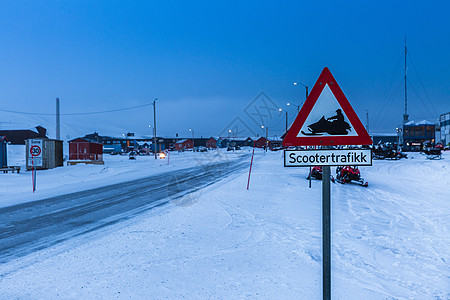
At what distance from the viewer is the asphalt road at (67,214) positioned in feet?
18.6

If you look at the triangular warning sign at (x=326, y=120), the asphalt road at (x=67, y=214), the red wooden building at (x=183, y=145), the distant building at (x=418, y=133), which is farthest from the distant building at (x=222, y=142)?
the triangular warning sign at (x=326, y=120)

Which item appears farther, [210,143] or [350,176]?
[210,143]

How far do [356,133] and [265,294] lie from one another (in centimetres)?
226

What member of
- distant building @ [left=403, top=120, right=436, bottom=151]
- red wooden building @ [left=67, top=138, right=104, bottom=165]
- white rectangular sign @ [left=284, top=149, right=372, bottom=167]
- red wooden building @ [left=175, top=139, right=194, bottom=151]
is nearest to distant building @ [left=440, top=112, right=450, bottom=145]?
distant building @ [left=403, top=120, right=436, bottom=151]

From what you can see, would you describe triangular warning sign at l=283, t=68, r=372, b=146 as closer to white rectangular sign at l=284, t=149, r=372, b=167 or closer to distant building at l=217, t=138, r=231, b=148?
white rectangular sign at l=284, t=149, r=372, b=167

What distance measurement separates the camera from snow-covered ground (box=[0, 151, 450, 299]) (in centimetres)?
365

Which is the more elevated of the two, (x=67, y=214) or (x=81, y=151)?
(x=81, y=151)

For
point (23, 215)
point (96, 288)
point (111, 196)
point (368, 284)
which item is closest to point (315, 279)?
point (368, 284)

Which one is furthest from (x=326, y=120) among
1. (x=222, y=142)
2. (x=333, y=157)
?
(x=222, y=142)

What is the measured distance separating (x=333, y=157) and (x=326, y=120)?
394mm

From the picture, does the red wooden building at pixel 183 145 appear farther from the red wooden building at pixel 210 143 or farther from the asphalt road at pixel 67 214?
the asphalt road at pixel 67 214

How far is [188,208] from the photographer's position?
8461 mm

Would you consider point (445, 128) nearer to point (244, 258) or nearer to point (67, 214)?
point (244, 258)

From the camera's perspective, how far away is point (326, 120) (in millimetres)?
2854
